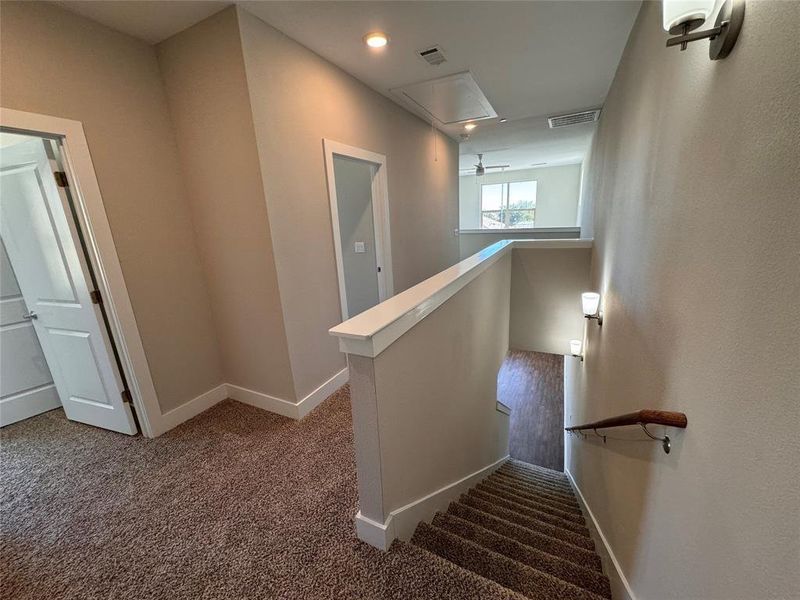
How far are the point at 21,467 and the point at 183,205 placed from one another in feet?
6.57

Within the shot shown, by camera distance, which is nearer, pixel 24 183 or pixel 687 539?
pixel 687 539

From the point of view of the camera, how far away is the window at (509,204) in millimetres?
9594

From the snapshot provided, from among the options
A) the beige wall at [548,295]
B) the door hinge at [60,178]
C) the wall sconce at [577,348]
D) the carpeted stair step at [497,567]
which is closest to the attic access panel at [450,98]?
the beige wall at [548,295]

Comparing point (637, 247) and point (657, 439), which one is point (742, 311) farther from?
point (637, 247)

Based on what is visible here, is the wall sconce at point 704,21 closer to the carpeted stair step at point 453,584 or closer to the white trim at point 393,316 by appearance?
the white trim at point 393,316

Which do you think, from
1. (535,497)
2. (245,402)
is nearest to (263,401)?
(245,402)

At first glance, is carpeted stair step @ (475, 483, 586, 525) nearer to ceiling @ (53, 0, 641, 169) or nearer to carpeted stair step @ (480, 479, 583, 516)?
carpeted stair step @ (480, 479, 583, 516)

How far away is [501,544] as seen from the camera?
1.68 meters

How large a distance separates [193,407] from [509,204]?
31.8 ft

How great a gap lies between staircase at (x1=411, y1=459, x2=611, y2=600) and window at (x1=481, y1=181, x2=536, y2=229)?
8.25 meters

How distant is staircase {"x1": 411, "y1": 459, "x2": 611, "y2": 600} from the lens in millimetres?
1375

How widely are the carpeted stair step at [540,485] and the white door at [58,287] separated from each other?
10.8 ft

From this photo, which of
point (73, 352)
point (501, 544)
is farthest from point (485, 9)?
point (73, 352)

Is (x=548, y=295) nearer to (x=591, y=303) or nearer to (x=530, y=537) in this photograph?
(x=591, y=303)
